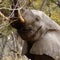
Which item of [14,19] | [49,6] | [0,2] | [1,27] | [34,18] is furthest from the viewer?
[49,6]

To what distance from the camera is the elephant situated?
2.95 m

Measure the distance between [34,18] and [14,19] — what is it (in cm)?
25

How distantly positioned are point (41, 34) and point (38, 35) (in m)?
0.04

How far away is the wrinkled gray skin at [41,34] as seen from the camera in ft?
9.78

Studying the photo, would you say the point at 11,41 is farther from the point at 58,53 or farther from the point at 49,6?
the point at 58,53

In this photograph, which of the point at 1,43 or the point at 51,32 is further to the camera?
the point at 1,43

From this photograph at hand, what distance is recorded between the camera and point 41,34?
307cm

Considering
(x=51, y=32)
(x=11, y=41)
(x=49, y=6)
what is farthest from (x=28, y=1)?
(x=11, y=41)

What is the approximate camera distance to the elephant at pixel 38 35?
2953mm

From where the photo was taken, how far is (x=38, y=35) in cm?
305

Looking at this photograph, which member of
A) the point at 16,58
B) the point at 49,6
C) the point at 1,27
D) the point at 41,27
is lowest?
the point at 16,58

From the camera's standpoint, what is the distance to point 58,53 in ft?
10.0

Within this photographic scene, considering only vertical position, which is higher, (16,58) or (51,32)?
(51,32)

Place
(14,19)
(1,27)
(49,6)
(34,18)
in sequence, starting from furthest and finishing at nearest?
(49,6) → (1,27) → (34,18) → (14,19)
